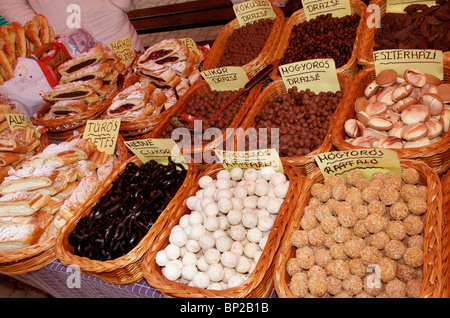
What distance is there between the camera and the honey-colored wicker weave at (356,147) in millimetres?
1597

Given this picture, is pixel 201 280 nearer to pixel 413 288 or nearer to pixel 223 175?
pixel 223 175

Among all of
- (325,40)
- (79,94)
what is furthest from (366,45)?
(79,94)

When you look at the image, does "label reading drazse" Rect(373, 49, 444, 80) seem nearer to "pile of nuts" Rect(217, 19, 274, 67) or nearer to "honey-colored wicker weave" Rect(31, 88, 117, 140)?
"pile of nuts" Rect(217, 19, 274, 67)

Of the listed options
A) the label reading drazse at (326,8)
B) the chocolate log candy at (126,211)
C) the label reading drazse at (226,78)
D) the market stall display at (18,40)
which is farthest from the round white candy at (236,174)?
the market stall display at (18,40)

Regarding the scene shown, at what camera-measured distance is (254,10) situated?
3139mm

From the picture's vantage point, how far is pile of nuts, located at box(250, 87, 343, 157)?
1958 millimetres

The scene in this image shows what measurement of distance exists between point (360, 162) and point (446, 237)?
1.57ft

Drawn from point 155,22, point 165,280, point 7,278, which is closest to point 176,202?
point 165,280

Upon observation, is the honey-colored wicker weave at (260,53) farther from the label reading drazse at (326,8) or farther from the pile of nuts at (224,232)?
the pile of nuts at (224,232)

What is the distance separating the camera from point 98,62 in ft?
10.5

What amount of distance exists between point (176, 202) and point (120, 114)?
1.13 metres

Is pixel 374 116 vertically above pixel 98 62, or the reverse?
pixel 98 62

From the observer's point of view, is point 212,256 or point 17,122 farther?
point 17,122
